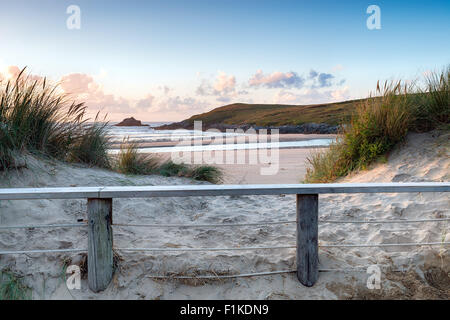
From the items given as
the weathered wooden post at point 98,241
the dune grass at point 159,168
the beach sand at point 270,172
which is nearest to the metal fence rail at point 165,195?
the weathered wooden post at point 98,241

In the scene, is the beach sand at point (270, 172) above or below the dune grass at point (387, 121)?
below

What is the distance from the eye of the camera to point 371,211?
162 inches

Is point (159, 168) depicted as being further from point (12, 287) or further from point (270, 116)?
point (270, 116)

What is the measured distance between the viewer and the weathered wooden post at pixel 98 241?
8.33ft

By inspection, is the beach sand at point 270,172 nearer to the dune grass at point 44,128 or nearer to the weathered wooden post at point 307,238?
the dune grass at point 44,128

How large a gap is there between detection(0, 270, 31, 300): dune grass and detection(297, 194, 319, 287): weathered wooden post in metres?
1.96

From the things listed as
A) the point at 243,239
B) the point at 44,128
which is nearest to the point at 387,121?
the point at 243,239

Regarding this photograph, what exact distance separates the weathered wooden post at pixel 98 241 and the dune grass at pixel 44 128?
79.1 inches

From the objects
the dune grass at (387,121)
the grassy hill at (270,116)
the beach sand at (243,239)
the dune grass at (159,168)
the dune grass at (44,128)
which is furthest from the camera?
the grassy hill at (270,116)

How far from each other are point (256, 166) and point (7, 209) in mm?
6266

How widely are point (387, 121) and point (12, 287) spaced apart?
4.95 meters
